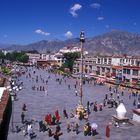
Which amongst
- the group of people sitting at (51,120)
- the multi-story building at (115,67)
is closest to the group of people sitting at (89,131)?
the group of people sitting at (51,120)

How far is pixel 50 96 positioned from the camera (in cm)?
5381

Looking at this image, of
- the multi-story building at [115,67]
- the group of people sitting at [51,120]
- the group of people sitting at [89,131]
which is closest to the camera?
the group of people sitting at [89,131]

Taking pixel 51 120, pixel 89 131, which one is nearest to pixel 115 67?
pixel 51 120

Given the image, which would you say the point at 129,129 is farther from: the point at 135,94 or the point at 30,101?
the point at 135,94

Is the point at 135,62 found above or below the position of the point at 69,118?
above

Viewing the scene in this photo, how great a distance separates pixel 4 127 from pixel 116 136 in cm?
975

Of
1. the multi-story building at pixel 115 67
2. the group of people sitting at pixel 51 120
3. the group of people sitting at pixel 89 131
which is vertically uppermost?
the multi-story building at pixel 115 67

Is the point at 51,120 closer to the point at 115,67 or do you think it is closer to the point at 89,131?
the point at 89,131

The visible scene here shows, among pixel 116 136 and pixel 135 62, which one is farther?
pixel 135 62

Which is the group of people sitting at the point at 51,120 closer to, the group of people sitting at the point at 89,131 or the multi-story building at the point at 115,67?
the group of people sitting at the point at 89,131

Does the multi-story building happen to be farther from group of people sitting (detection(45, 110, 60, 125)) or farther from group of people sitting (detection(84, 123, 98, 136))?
group of people sitting (detection(84, 123, 98, 136))

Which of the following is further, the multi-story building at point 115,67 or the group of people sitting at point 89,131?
the multi-story building at point 115,67

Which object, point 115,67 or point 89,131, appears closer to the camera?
point 89,131

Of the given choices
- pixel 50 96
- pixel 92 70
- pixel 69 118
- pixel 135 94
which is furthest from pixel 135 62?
pixel 69 118
